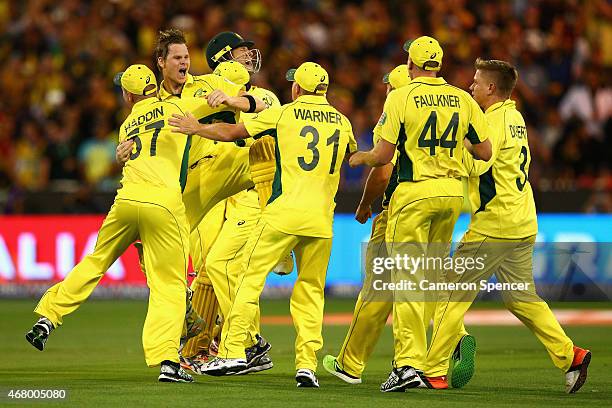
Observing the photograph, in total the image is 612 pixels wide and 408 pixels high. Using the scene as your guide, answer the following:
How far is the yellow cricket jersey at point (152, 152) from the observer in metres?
10.9

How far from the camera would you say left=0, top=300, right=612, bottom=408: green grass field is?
980cm

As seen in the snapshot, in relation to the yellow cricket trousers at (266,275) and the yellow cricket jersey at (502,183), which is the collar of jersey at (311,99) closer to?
the yellow cricket trousers at (266,275)

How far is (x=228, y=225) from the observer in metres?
12.4

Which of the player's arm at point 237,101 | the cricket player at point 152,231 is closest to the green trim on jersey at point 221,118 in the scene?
the player's arm at point 237,101

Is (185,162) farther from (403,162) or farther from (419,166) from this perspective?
(419,166)

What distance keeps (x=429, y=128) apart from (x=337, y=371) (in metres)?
2.29

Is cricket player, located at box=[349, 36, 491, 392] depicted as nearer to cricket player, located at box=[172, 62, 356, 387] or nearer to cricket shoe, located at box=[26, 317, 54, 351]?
cricket player, located at box=[172, 62, 356, 387]

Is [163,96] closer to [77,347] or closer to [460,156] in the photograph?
[460,156]

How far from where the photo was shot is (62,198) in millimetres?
20719

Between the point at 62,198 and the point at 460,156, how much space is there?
37.0ft

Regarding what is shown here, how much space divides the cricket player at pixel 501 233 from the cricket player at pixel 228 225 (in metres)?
1.98

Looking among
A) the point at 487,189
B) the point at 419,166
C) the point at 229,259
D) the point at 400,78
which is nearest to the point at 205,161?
the point at 229,259

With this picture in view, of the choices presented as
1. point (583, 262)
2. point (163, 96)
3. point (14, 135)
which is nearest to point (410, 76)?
point (163, 96)

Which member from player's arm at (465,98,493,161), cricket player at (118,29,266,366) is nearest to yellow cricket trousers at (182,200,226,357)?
cricket player at (118,29,266,366)
